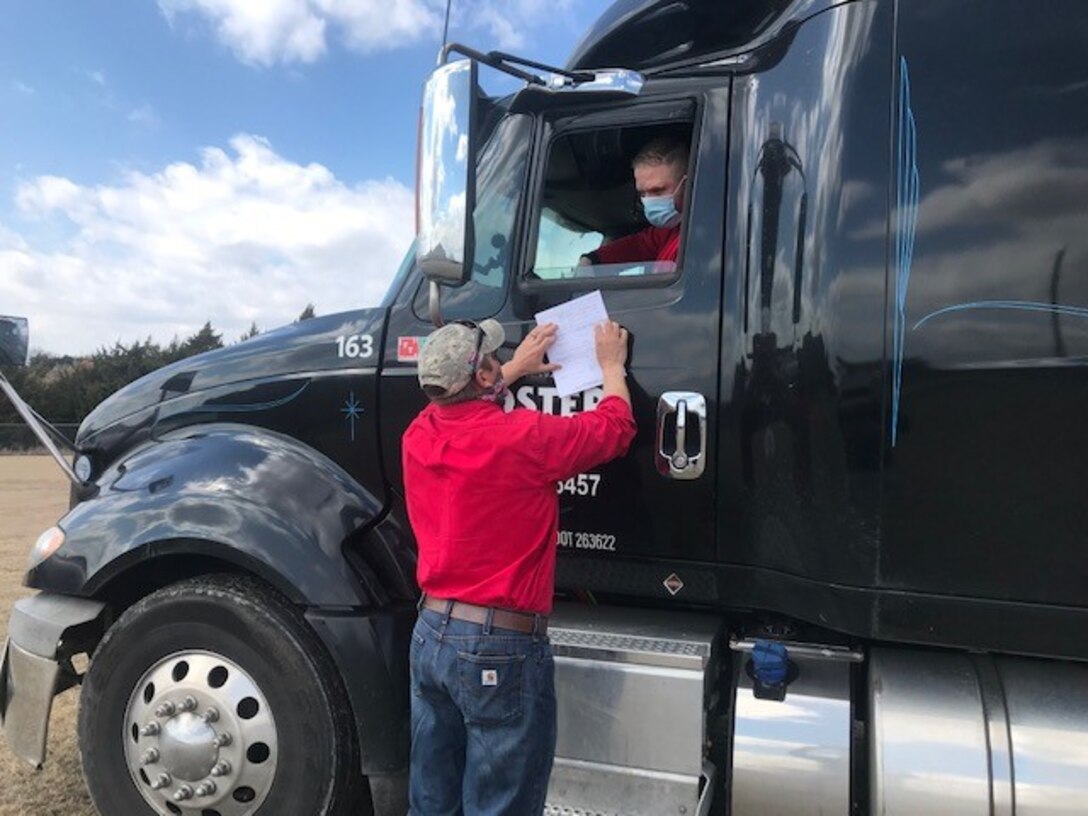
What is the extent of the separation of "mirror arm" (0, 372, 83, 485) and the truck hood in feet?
0.49

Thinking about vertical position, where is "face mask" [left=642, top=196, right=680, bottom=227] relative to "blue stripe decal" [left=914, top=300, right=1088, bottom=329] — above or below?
above

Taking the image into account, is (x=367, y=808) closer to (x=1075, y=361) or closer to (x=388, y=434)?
(x=388, y=434)

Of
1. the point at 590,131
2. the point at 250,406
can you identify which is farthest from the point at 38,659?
the point at 590,131

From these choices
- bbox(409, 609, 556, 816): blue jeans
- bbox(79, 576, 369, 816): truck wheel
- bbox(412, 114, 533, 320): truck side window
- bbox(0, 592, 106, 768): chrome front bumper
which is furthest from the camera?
bbox(0, 592, 106, 768): chrome front bumper

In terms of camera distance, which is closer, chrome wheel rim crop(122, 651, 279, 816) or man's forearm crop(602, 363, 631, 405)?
man's forearm crop(602, 363, 631, 405)

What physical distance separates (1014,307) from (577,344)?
1.16 metres

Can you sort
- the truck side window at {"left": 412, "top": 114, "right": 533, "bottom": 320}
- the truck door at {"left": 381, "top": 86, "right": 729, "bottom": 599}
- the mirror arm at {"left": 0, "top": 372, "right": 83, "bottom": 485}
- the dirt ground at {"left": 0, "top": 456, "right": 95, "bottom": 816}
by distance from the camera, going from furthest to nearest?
the dirt ground at {"left": 0, "top": 456, "right": 95, "bottom": 816}
the mirror arm at {"left": 0, "top": 372, "right": 83, "bottom": 485}
the truck side window at {"left": 412, "top": 114, "right": 533, "bottom": 320}
the truck door at {"left": 381, "top": 86, "right": 729, "bottom": 599}

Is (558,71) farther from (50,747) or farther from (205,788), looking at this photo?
(50,747)

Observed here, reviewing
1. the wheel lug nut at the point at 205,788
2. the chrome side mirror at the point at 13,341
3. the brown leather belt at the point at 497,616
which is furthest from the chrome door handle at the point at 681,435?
the chrome side mirror at the point at 13,341

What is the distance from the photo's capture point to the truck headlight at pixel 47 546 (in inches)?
120

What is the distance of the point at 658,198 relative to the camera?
2834 millimetres

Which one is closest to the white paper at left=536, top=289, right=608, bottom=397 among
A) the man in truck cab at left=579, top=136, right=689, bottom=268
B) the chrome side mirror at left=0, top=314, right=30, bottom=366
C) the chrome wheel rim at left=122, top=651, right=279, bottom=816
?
the man in truck cab at left=579, top=136, right=689, bottom=268

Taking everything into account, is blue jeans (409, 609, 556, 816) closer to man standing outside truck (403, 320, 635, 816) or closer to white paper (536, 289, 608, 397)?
man standing outside truck (403, 320, 635, 816)

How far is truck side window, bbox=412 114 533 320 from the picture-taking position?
2.88 meters
